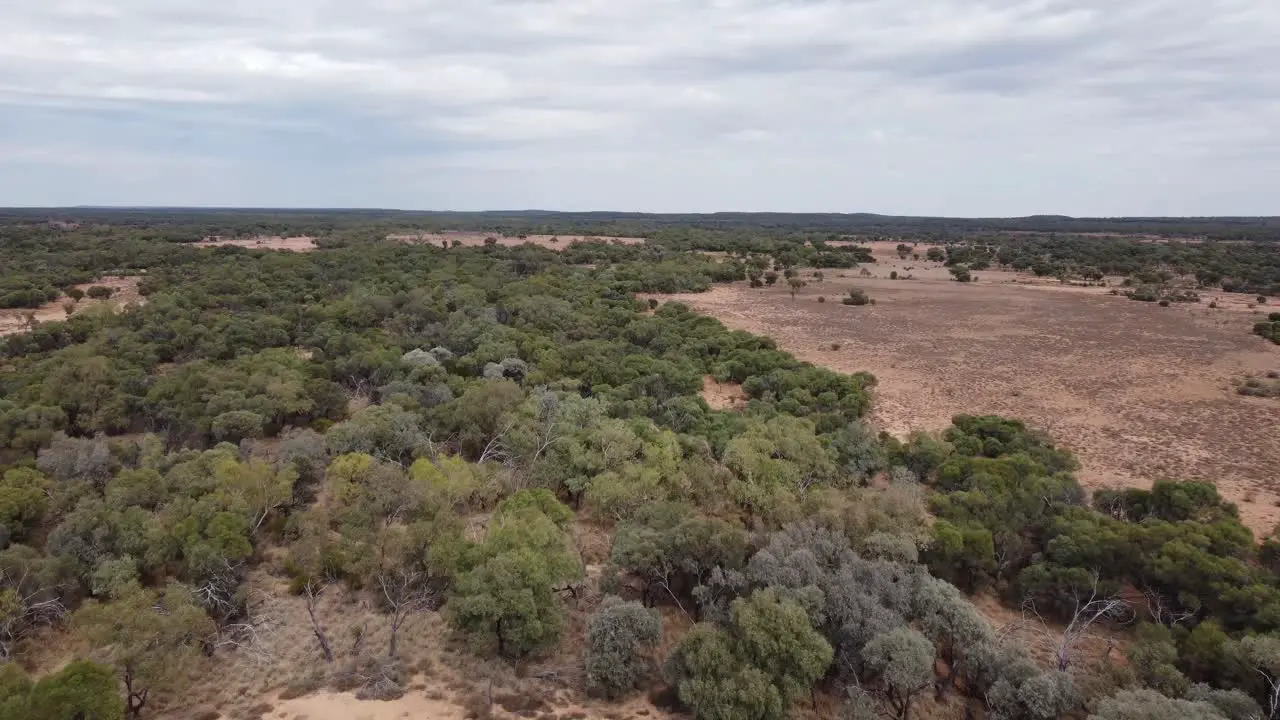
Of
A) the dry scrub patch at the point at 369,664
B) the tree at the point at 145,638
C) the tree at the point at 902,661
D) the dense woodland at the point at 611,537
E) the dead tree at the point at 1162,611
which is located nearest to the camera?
the tree at the point at 902,661

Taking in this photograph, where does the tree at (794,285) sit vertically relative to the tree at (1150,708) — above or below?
above

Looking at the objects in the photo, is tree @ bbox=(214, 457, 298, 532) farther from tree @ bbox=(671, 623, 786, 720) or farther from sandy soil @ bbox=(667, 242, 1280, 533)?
sandy soil @ bbox=(667, 242, 1280, 533)

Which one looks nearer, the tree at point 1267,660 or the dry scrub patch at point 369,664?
the tree at point 1267,660

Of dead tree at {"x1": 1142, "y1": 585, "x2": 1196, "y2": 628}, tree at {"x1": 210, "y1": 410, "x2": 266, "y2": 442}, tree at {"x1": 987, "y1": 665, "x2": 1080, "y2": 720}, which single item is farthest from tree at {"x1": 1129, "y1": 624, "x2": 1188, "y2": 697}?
tree at {"x1": 210, "y1": 410, "x2": 266, "y2": 442}

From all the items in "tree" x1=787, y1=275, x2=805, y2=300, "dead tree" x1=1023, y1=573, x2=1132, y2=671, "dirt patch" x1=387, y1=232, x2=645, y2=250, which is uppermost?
"dirt patch" x1=387, y1=232, x2=645, y2=250

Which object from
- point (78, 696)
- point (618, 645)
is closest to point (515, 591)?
point (618, 645)

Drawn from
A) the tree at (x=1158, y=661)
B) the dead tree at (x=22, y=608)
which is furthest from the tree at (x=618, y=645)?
the dead tree at (x=22, y=608)

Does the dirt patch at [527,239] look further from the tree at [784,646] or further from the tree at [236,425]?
the tree at [784,646]

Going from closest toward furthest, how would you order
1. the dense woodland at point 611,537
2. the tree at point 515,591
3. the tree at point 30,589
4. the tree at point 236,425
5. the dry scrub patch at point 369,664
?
1. the dense woodland at point 611,537
2. the dry scrub patch at point 369,664
3. the tree at point 515,591
4. the tree at point 30,589
5. the tree at point 236,425
